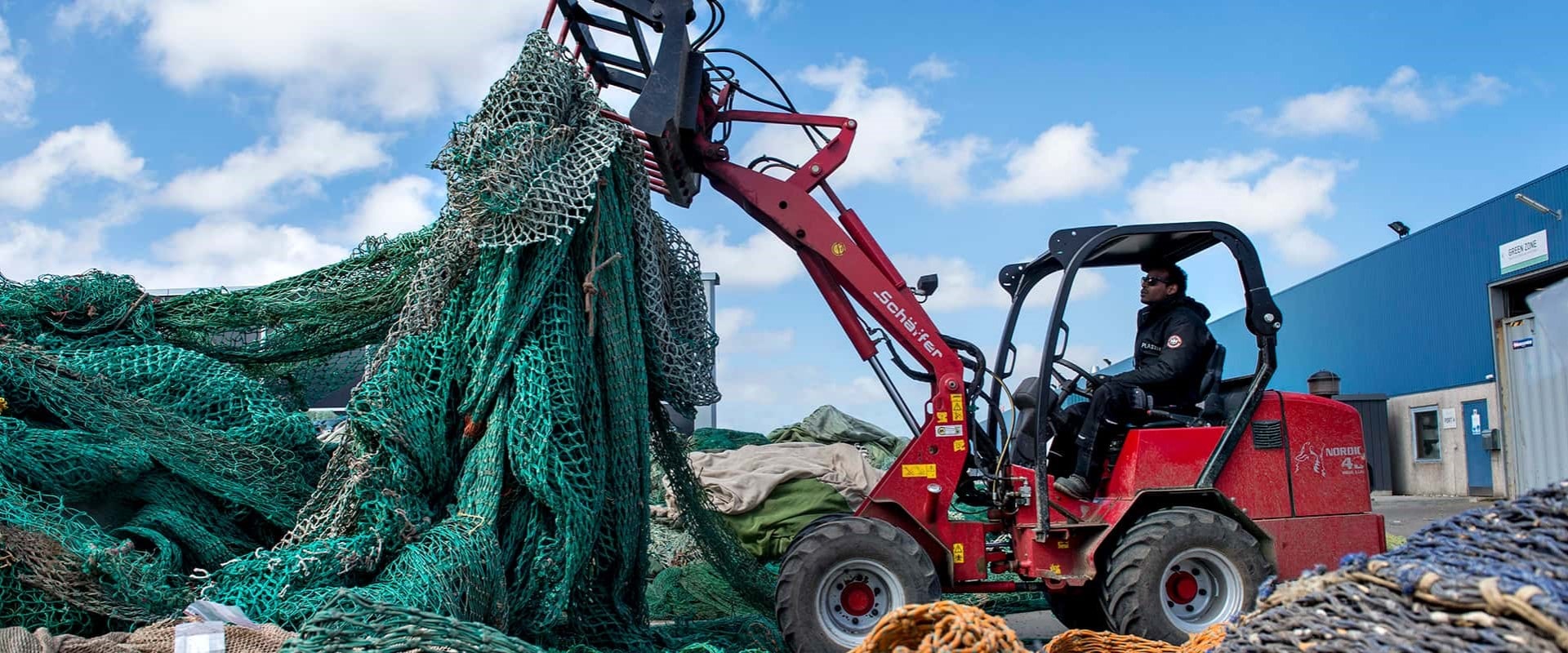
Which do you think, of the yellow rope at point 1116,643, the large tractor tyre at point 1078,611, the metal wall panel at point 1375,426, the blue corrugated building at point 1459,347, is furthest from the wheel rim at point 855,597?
the metal wall panel at point 1375,426

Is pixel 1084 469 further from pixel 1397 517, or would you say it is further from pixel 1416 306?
pixel 1416 306

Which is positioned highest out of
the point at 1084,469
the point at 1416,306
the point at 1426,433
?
the point at 1416,306

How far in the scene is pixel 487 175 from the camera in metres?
5.24

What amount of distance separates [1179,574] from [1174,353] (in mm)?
1207

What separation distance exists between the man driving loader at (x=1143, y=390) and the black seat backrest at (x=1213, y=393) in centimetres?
5

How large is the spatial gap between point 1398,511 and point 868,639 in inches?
604

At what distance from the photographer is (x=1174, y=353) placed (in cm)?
624

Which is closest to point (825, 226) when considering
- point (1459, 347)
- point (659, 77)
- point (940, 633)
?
point (659, 77)

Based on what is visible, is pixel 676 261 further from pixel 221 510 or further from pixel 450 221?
pixel 221 510

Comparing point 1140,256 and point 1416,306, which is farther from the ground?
point 1416,306

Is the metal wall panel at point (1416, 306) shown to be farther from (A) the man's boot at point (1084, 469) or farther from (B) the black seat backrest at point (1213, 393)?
(A) the man's boot at point (1084, 469)

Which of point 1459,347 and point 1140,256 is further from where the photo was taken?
point 1459,347

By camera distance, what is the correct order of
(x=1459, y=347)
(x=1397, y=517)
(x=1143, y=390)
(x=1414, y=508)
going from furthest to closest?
1. (x=1459, y=347)
2. (x=1414, y=508)
3. (x=1397, y=517)
4. (x=1143, y=390)

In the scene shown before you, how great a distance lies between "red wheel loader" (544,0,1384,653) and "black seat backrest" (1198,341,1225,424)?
0.01 m
